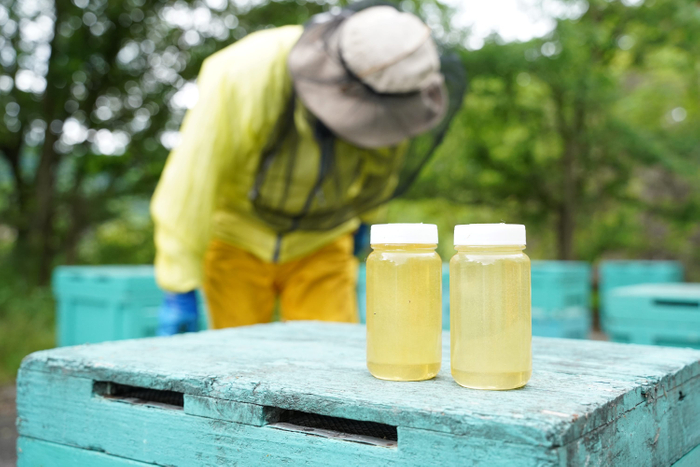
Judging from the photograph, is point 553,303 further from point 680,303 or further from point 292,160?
point 292,160

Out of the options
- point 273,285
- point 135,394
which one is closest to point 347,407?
point 135,394

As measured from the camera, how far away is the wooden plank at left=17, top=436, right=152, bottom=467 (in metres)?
1.02

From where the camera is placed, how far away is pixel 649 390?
0.91 meters

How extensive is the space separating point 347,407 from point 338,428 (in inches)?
3.9

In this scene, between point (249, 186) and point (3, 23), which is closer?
point (249, 186)

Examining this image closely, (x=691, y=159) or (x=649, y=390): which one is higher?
(x=691, y=159)

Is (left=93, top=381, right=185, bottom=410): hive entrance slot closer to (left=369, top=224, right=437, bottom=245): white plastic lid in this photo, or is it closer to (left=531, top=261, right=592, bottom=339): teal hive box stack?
(left=369, top=224, right=437, bottom=245): white plastic lid

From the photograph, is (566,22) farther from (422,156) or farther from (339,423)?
(339,423)

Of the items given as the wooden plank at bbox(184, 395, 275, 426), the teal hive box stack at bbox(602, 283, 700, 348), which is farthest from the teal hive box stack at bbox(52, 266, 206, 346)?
the wooden plank at bbox(184, 395, 275, 426)

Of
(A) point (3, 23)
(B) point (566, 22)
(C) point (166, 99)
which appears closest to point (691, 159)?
(B) point (566, 22)

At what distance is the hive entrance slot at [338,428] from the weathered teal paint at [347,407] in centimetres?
2

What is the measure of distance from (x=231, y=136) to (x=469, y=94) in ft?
17.9

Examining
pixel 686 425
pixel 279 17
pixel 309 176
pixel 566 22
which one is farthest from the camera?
pixel 279 17

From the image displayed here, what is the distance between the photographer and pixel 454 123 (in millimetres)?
6953
